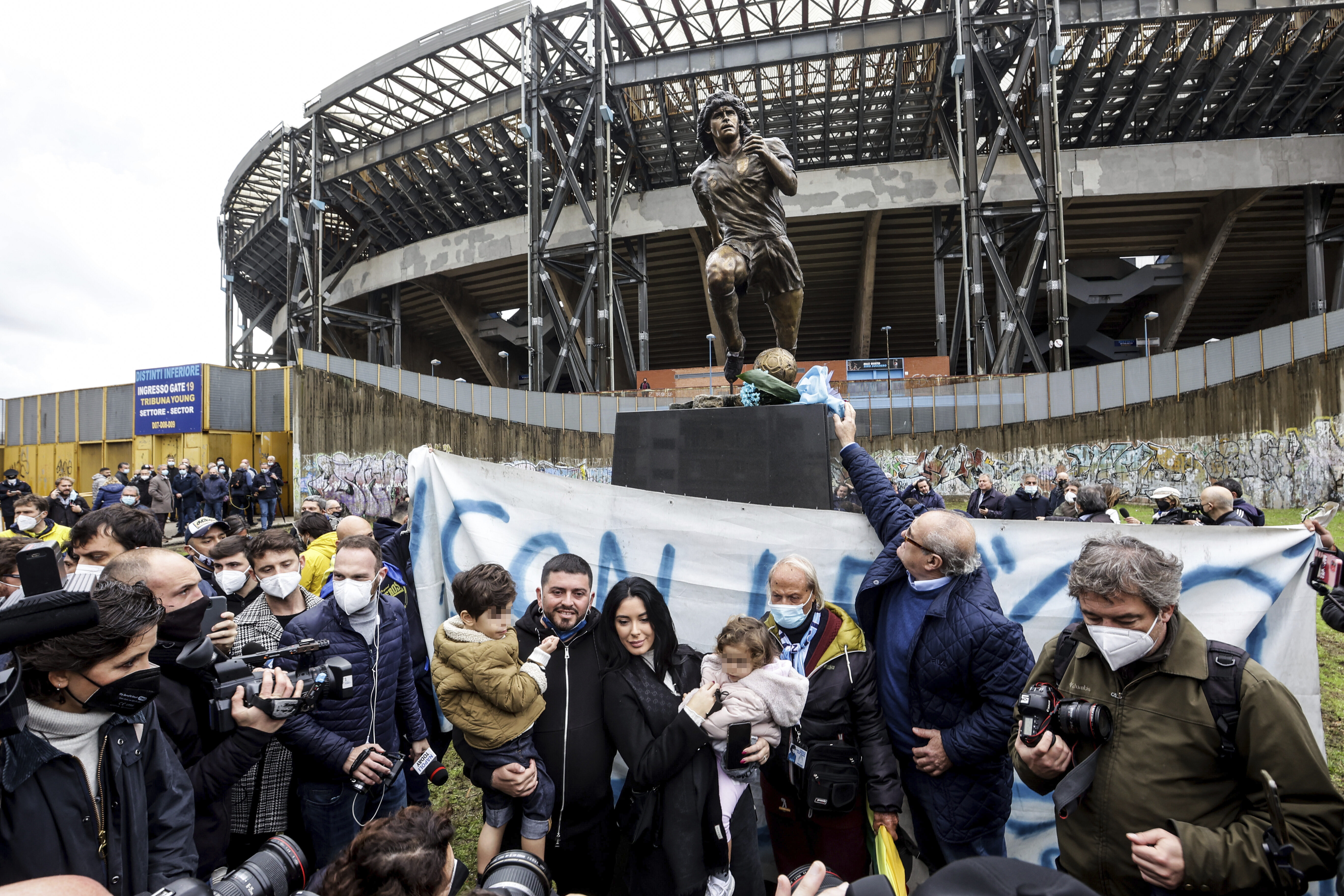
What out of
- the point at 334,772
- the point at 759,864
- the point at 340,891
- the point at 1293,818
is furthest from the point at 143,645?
the point at 1293,818

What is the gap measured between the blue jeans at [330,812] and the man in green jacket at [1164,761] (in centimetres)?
243

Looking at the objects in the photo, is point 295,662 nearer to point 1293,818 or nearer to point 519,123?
point 1293,818

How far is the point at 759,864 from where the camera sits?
2578mm

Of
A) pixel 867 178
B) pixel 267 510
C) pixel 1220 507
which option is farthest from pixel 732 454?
pixel 867 178

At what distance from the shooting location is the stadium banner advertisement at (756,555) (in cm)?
298

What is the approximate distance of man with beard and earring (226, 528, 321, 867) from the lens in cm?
274

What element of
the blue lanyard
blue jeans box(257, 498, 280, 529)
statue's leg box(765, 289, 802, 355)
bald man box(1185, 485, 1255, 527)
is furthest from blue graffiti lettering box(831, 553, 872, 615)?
blue jeans box(257, 498, 280, 529)

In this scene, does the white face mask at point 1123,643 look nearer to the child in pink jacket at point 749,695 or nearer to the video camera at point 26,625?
the child in pink jacket at point 749,695

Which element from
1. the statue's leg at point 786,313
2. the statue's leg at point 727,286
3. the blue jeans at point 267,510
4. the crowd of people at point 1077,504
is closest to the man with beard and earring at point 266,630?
the crowd of people at point 1077,504

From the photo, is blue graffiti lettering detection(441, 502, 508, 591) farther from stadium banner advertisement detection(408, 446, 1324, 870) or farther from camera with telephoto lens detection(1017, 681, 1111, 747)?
camera with telephoto lens detection(1017, 681, 1111, 747)

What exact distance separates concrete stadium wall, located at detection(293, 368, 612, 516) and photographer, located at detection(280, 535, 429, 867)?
50.7 ft

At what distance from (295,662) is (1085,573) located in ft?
8.92

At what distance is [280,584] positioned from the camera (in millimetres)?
3141

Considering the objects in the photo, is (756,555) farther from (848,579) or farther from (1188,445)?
(1188,445)
